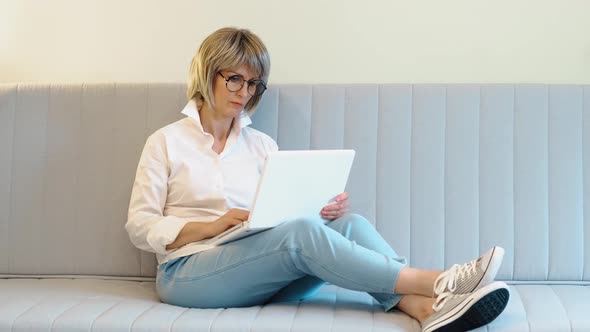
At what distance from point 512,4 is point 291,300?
4.07 feet

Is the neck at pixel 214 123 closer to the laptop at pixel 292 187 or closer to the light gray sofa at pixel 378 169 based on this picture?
the light gray sofa at pixel 378 169

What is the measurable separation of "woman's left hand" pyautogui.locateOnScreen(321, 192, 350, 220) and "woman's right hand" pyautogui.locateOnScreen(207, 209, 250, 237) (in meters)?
0.20

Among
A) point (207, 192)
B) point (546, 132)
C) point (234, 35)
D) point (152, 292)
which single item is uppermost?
point (234, 35)

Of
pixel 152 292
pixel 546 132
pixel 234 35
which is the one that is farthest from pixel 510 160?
pixel 152 292

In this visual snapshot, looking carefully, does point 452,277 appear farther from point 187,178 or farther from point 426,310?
point 187,178

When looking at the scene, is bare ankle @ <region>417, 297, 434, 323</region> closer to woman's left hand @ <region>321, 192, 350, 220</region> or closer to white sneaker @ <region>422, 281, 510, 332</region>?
white sneaker @ <region>422, 281, 510, 332</region>

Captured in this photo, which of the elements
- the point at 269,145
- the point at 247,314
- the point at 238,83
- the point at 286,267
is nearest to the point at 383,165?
the point at 269,145

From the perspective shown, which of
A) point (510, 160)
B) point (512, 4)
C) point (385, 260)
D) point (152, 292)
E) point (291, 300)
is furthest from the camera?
point (512, 4)

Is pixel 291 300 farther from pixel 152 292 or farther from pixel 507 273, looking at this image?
pixel 507 273

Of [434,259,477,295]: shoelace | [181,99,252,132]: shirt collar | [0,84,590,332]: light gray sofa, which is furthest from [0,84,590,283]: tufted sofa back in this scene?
[434,259,477,295]: shoelace

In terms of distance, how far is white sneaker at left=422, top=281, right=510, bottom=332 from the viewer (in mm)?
1649

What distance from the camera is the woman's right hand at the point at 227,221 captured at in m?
1.97

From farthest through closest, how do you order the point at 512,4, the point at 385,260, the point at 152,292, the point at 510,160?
the point at 512,4
the point at 510,160
the point at 152,292
the point at 385,260

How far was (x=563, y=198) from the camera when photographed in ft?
7.39
